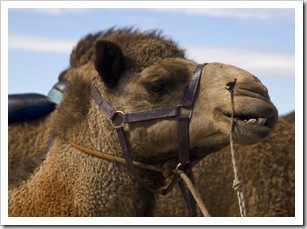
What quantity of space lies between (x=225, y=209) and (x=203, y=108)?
2.79m

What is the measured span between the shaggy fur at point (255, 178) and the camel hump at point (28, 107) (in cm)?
159

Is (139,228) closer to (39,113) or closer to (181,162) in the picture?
(181,162)

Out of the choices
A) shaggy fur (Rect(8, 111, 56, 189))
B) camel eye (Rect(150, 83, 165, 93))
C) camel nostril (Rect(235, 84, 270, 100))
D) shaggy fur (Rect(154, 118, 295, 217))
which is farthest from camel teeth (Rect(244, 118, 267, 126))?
shaggy fur (Rect(8, 111, 56, 189))

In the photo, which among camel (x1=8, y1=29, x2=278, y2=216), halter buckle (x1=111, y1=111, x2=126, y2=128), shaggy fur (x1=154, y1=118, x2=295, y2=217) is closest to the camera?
camel (x1=8, y1=29, x2=278, y2=216)

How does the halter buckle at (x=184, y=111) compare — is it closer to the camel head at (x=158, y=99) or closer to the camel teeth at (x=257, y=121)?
the camel head at (x=158, y=99)

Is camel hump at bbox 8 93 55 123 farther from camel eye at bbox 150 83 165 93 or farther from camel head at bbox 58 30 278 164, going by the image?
camel eye at bbox 150 83 165 93

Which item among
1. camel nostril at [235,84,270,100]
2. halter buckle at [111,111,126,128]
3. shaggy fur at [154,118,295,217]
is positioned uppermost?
camel nostril at [235,84,270,100]

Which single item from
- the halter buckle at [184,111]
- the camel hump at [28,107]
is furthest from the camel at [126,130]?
the camel hump at [28,107]

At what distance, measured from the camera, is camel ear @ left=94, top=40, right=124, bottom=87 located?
428cm

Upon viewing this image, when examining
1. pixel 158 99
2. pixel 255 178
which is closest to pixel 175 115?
pixel 158 99

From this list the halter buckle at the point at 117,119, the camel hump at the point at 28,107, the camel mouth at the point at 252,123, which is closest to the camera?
the camel mouth at the point at 252,123

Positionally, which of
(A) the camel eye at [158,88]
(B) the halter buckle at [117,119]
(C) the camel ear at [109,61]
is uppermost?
(C) the camel ear at [109,61]

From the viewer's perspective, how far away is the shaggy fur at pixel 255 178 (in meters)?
6.78

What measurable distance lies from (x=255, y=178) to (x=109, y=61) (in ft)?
9.71
